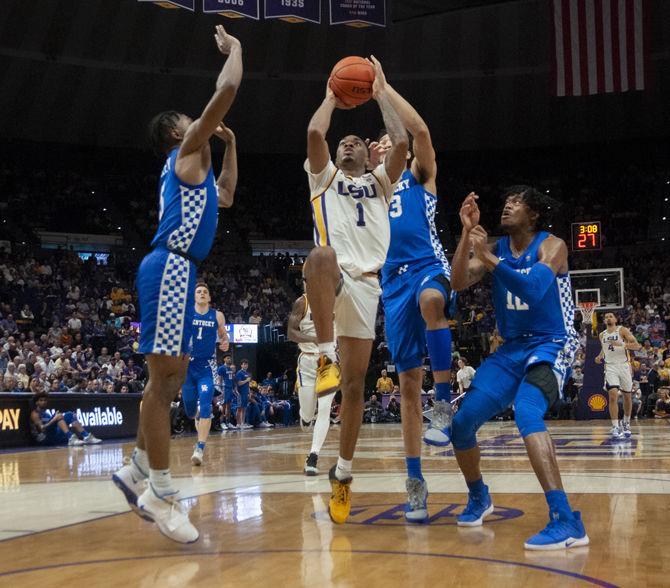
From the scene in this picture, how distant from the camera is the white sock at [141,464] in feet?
15.4

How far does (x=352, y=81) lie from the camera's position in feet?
17.2

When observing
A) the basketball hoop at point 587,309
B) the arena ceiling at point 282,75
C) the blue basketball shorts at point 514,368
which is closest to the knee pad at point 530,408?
the blue basketball shorts at point 514,368

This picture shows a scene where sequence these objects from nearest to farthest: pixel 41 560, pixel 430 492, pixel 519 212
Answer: pixel 41 560
pixel 519 212
pixel 430 492

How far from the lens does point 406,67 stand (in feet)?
98.2

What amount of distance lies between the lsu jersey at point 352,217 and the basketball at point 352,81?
1.48 feet

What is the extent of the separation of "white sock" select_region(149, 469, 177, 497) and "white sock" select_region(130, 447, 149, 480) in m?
0.28

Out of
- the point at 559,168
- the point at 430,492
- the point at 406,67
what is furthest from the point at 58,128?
the point at 430,492

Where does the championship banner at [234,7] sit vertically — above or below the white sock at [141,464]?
above

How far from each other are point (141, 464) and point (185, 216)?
142cm

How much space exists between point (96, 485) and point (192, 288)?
3.59m

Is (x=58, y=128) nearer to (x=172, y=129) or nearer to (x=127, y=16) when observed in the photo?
(x=127, y=16)

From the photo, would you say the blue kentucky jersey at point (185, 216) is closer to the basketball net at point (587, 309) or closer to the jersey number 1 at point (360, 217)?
the jersey number 1 at point (360, 217)

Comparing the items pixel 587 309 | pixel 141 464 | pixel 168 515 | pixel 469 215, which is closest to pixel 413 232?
pixel 469 215

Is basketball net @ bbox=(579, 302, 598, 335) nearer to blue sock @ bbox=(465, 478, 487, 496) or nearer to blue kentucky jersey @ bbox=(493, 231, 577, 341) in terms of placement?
blue kentucky jersey @ bbox=(493, 231, 577, 341)
